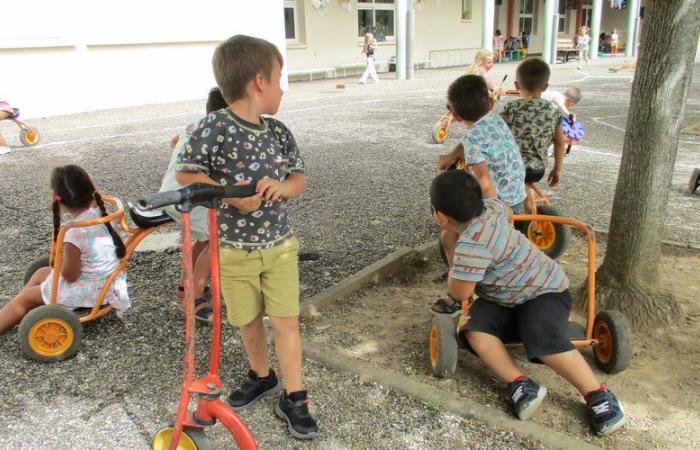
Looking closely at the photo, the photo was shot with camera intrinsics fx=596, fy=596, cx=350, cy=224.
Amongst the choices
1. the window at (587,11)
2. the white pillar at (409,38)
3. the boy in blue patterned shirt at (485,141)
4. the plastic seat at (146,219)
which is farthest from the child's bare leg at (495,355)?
the window at (587,11)

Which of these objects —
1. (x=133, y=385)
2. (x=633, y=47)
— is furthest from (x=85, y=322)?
(x=633, y=47)

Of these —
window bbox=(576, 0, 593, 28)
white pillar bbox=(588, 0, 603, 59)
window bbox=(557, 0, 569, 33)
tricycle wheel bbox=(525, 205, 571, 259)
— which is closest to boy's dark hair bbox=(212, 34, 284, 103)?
tricycle wheel bbox=(525, 205, 571, 259)

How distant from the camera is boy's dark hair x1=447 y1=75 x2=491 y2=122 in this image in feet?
10.9

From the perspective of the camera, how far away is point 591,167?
711 cm

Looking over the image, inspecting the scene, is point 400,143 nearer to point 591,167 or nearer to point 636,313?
point 591,167

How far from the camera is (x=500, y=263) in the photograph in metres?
2.58

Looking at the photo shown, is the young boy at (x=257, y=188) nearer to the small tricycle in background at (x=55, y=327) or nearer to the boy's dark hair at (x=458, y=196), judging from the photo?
the boy's dark hair at (x=458, y=196)

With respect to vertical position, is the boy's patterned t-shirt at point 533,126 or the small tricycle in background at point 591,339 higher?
the boy's patterned t-shirt at point 533,126

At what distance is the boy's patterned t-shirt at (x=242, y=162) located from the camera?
216 centimetres

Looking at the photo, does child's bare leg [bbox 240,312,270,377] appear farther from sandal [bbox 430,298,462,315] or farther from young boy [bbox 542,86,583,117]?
young boy [bbox 542,86,583,117]

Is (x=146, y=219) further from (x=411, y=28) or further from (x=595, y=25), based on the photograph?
(x=595, y=25)

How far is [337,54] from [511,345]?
20241mm

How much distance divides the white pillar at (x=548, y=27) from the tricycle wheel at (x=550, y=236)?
75.3 ft

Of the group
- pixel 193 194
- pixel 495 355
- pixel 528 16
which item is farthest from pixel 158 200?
pixel 528 16
